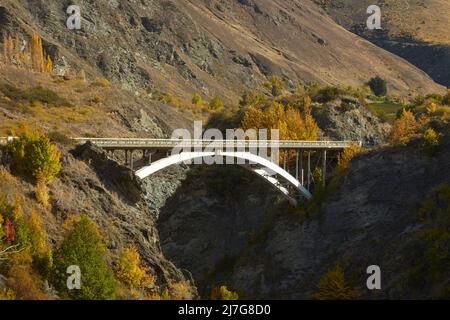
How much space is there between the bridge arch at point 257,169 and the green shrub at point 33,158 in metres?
8.11

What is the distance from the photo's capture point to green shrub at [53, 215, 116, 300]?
40.0 m

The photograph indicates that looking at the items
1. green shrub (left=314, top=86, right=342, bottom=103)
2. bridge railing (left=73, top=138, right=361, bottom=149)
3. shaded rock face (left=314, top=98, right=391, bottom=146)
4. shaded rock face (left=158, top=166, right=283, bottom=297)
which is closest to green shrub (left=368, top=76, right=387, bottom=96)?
shaded rock face (left=314, top=98, right=391, bottom=146)

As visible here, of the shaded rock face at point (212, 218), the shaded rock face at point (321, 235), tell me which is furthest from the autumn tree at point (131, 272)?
the shaded rock face at point (212, 218)

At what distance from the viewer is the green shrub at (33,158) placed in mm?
46406

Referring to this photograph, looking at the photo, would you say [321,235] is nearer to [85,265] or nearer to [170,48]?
[85,265]

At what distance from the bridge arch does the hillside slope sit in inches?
2307

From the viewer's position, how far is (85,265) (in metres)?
40.7

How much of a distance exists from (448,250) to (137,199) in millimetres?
23330

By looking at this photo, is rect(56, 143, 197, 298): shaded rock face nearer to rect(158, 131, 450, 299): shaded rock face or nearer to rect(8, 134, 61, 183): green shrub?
rect(8, 134, 61, 183): green shrub

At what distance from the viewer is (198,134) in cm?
10838

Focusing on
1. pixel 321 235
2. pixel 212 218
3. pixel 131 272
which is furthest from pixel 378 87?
pixel 131 272

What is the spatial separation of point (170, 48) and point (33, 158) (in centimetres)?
10869
